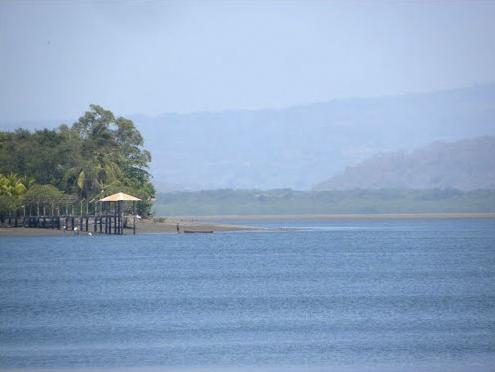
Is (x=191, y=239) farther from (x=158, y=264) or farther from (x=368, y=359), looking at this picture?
(x=368, y=359)

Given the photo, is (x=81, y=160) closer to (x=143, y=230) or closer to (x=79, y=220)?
(x=79, y=220)

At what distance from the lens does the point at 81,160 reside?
109 meters

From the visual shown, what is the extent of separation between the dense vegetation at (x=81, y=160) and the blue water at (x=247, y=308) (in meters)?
21.9

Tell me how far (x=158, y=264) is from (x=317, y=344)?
122ft

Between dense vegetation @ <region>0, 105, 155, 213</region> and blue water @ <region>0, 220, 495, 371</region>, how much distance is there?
2191 cm

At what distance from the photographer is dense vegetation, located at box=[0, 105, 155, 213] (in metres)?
109

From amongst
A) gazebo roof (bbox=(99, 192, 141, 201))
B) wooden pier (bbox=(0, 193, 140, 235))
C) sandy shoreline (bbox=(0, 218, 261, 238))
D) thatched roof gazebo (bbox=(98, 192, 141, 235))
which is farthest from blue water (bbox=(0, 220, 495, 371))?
wooden pier (bbox=(0, 193, 140, 235))

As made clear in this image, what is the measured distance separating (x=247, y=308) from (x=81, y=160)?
6493cm

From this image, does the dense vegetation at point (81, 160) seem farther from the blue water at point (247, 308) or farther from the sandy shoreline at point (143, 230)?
the blue water at point (247, 308)

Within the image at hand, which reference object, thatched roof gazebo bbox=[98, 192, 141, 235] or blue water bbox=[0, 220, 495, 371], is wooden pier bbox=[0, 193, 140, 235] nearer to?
thatched roof gazebo bbox=[98, 192, 141, 235]

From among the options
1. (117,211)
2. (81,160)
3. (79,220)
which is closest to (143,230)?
(79,220)

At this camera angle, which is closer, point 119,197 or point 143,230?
point 119,197

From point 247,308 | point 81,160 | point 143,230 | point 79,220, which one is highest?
point 81,160

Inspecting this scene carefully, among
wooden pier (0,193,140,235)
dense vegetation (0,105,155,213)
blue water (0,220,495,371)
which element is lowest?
blue water (0,220,495,371)
